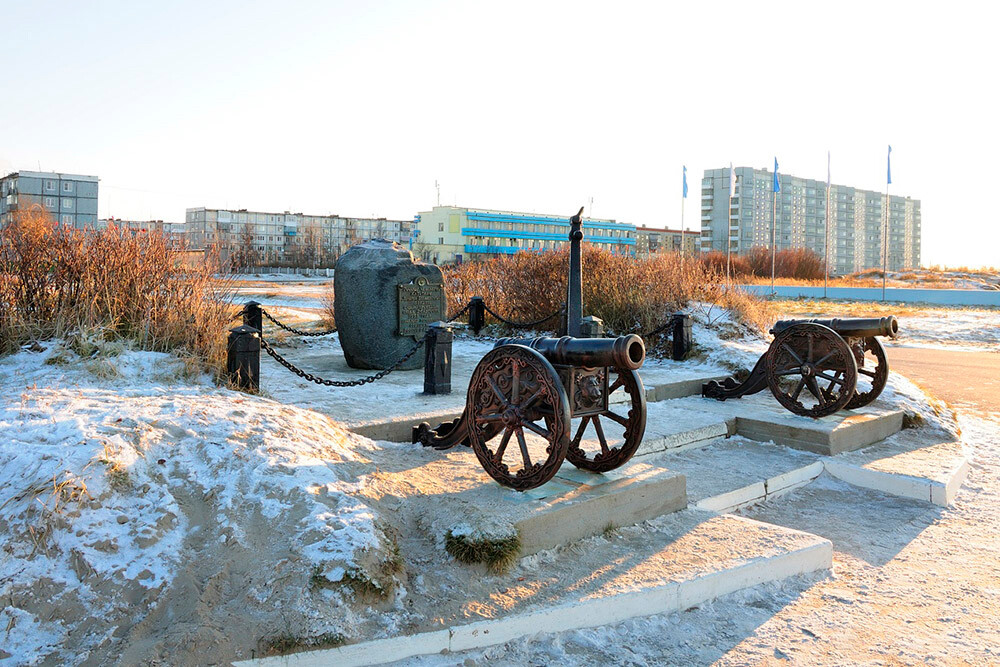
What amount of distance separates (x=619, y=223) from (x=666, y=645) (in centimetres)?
9175

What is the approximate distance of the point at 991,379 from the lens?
39.5 ft

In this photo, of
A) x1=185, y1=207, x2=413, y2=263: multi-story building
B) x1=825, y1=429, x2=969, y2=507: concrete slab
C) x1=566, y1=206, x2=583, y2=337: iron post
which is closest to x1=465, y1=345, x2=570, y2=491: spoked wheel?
x1=566, y1=206, x2=583, y2=337: iron post

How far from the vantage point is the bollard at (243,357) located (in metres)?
6.44

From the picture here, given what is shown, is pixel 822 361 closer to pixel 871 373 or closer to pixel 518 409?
pixel 871 373

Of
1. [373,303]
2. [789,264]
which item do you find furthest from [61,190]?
[373,303]

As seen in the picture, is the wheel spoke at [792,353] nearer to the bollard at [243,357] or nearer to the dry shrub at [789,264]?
the bollard at [243,357]

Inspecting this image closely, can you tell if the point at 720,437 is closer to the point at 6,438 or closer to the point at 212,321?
the point at 212,321

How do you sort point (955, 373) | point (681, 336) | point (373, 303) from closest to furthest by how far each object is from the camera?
point (373, 303)
point (681, 336)
point (955, 373)

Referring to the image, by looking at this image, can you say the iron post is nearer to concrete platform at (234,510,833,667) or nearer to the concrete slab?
concrete platform at (234,510,833,667)

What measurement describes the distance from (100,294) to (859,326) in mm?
7361

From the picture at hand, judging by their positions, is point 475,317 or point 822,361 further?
point 475,317

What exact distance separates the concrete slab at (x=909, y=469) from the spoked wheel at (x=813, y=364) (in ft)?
1.95

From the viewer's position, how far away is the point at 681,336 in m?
11.3

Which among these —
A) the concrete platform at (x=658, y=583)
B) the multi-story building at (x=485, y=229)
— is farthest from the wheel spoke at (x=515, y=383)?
the multi-story building at (x=485, y=229)
